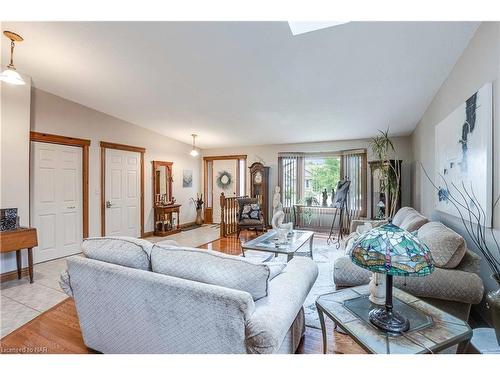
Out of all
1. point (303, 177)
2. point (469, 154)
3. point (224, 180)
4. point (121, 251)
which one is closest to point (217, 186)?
point (224, 180)

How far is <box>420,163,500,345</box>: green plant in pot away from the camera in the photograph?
1266 mm

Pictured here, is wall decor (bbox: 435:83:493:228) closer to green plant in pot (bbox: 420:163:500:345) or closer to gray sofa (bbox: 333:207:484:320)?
green plant in pot (bbox: 420:163:500:345)

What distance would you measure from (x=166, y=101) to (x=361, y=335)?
423 cm

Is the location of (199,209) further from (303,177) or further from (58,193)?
(58,193)

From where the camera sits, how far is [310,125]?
4.95 meters

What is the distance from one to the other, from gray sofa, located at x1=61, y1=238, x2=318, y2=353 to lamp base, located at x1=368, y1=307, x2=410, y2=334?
1.32 feet

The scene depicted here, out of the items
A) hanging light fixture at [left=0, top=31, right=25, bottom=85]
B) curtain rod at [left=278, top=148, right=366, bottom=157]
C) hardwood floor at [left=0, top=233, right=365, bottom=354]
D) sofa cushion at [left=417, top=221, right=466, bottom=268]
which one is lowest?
hardwood floor at [left=0, top=233, right=365, bottom=354]

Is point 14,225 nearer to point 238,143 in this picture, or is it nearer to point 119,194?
point 119,194

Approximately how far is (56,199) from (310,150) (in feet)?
17.6

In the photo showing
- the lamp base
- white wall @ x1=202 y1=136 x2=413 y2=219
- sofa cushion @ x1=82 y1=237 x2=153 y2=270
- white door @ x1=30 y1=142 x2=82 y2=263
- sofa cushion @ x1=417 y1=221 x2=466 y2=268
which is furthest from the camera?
white wall @ x1=202 y1=136 x2=413 y2=219

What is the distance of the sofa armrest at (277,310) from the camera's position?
3.67ft

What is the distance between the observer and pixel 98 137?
4762 mm

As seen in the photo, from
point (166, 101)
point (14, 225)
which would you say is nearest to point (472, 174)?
point (166, 101)

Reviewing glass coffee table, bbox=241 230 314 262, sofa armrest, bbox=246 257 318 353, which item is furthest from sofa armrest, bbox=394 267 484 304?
glass coffee table, bbox=241 230 314 262
